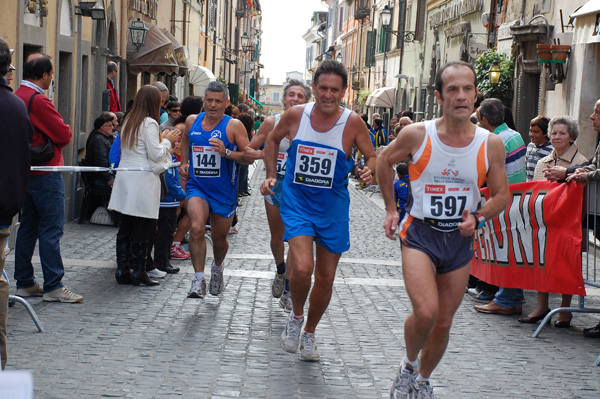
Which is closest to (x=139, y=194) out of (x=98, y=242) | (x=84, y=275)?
(x=84, y=275)

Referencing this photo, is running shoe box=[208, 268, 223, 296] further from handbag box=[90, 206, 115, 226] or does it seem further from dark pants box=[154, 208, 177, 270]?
handbag box=[90, 206, 115, 226]

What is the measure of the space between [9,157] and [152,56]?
16125 millimetres

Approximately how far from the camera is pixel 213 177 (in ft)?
26.2

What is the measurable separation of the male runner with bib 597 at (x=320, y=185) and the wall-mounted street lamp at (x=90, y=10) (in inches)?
350

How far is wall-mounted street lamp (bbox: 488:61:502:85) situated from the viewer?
19.6 meters

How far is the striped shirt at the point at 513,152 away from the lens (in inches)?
336

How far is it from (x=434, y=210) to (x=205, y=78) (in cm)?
2868

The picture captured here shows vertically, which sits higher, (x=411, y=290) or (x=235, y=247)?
(x=411, y=290)

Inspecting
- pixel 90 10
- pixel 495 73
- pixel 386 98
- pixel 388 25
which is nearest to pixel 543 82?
pixel 495 73

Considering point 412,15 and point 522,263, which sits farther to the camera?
point 412,15

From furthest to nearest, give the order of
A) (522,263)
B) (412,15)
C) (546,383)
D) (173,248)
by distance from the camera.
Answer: (412,15) < (173,248) < (522,263) < (546,383)

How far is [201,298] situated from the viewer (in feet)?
26.0

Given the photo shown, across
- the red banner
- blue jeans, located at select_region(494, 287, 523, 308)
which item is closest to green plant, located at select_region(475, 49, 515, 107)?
the red banner

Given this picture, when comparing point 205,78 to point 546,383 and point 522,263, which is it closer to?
point 522,263
